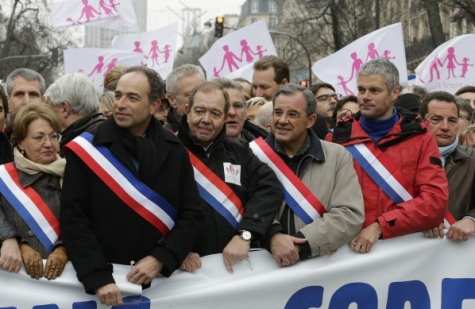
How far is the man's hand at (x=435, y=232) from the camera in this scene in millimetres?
4918

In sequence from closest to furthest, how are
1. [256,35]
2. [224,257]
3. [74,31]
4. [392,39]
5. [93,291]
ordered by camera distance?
[93,291]
[224,257]
[392,39]
[256,35]
[74,31]

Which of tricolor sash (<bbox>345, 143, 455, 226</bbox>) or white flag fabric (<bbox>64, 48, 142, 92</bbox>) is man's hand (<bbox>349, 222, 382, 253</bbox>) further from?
white flag fabric (<bbox>64, 48, 142, 92</bbox>)

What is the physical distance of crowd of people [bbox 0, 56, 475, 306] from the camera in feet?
14.0

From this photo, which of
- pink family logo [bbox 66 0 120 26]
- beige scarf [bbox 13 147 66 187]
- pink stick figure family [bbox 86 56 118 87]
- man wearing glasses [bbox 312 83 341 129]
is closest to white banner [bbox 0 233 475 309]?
beige scarf [bbox 13 147 66 187]

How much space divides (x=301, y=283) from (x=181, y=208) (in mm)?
854

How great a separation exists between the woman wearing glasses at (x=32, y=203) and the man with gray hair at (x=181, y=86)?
69.3 inches

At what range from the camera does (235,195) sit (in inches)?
184

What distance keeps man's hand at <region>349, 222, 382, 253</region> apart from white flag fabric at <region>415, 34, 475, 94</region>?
5.42m

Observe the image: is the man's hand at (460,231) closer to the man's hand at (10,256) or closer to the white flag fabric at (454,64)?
the man's hand at (10,256)

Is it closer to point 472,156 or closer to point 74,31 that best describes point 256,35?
point 472,156

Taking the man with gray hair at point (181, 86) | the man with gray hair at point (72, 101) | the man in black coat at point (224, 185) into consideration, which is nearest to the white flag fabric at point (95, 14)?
the man with gray hair at point (181, 86)

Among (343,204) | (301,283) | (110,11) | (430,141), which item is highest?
(110,11)

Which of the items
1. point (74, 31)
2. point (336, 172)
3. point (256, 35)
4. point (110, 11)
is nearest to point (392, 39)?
point (256, 35)

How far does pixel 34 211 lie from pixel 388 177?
210cm
